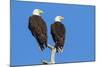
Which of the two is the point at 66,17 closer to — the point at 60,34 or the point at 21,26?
the point at 60,34

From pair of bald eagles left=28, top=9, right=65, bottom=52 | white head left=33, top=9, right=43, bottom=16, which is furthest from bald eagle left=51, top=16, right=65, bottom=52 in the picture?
white head left=33, top=9, right=43, bottom=16

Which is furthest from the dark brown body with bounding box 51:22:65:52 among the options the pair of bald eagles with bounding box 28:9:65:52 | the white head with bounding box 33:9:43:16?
the white head with bounding box 33:9:43:16

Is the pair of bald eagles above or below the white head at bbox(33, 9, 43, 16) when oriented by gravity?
below

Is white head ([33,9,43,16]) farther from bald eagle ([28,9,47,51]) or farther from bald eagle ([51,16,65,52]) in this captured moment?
bald eagle ([51,16,65,52])

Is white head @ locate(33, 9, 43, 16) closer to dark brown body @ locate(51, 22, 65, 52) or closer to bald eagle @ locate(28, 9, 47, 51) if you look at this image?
bald eagle @ locate(28, 9, 47, 51)

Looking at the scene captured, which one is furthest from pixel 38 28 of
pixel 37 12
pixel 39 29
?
pixel 37 12

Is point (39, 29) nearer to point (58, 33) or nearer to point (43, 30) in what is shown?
point (43, 30)

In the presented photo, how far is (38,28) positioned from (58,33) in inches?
8.0

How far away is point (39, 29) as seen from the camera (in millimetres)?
1968

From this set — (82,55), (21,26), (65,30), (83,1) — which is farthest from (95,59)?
(21,26)

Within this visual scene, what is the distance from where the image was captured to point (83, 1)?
2.17 m

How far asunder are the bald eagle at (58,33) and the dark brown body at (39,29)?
9cm

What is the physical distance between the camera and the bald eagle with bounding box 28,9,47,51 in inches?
76.3
